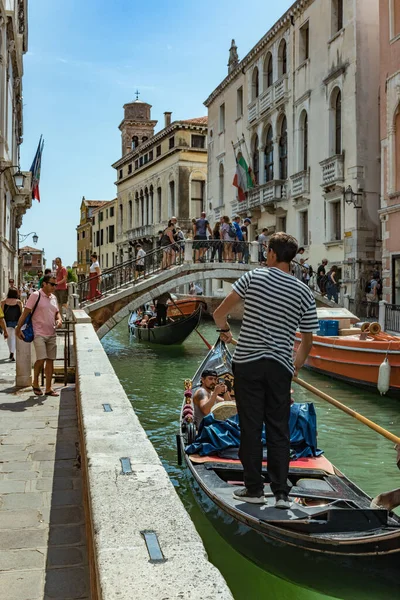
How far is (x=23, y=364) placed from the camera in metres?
6.53

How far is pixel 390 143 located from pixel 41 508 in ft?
41.6

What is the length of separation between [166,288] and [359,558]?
41.1 ft

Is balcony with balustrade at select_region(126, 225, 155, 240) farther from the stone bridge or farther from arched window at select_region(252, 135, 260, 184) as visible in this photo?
the stone bridge

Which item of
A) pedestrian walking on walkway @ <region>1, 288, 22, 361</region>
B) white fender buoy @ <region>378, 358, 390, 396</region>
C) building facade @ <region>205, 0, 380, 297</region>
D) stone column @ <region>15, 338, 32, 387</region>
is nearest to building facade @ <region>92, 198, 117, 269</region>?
building facade @ <region>205, 0, 380, 297</region>

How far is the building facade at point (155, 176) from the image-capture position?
32.7 metres

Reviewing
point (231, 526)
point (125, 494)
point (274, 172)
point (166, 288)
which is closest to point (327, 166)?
point (274, 172)

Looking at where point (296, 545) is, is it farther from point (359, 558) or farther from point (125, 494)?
point (125, 494)

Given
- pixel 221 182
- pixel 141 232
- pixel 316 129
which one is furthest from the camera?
pixel 141 232

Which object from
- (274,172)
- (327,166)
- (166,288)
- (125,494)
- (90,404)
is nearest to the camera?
(125,494)

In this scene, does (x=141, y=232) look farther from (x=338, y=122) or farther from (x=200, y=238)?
(x=200, y=238)

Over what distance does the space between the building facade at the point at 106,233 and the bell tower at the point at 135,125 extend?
4163 mm

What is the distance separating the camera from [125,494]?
220 cm

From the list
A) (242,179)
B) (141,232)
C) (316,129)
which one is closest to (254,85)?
(242,179)

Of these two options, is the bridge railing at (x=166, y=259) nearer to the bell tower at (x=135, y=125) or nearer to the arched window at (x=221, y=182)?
the arched window at (x=221, y=182)
